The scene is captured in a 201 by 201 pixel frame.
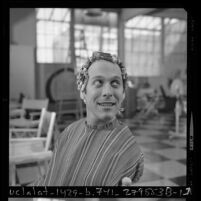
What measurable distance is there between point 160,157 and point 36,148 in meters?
1.53

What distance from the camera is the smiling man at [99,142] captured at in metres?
1.11

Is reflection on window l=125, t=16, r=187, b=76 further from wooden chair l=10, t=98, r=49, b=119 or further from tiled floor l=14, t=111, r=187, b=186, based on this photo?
wooden chair l=10, t=98, r=49, b=119

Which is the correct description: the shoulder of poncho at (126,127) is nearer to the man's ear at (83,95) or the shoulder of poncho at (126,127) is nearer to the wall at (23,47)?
the man's ear at (83,95)

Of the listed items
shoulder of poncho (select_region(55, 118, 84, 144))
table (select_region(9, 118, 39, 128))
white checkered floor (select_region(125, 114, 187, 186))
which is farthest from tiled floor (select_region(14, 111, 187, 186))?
table (select_region(9, 118, 39, 128))

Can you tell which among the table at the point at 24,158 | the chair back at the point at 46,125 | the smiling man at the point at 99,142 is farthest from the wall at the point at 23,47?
the smiling man at the point at 99,142

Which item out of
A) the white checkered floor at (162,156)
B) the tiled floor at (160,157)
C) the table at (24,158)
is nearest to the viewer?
the table at (24,158)

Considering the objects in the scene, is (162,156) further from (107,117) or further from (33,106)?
(107,117)

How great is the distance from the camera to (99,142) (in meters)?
1.14

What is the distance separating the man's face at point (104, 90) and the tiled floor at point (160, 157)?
13 cm

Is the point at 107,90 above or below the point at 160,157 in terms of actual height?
above

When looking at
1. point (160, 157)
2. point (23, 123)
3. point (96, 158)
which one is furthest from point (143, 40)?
point (160, 157)
